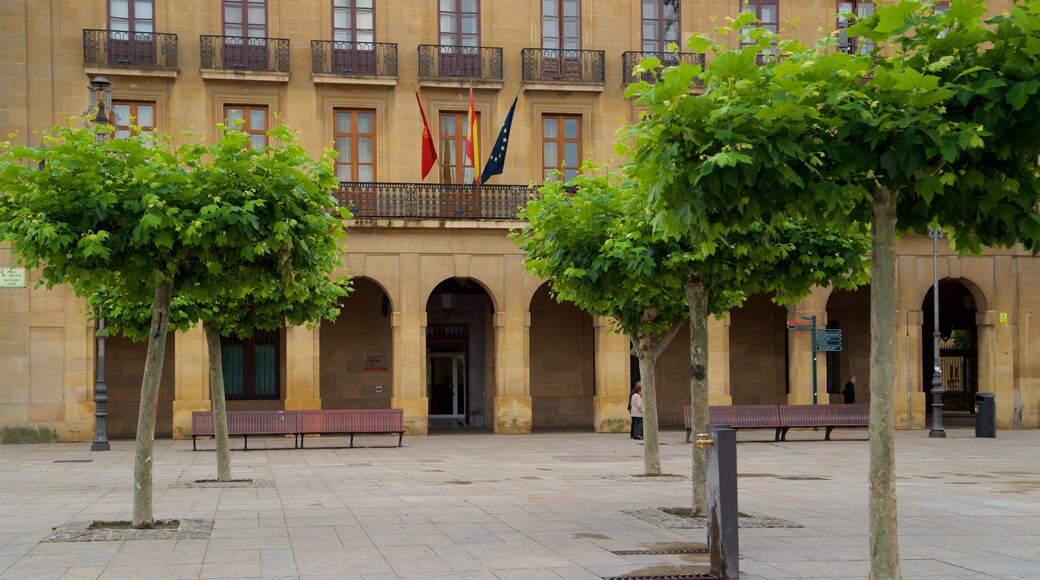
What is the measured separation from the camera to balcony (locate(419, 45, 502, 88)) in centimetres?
3322

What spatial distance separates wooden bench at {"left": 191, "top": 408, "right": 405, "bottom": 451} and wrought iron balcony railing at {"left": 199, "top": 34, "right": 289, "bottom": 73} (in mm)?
9531

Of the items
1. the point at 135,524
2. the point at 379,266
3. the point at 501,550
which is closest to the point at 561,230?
the point at 501,550

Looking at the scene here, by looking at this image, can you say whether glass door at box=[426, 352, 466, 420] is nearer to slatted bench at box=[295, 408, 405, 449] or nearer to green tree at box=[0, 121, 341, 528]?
slatted bench at box=[295, 408, 405, 449]

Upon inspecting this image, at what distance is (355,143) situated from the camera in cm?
3319

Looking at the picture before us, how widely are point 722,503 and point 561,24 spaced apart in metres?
26.2

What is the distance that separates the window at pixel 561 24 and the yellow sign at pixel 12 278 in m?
15.2

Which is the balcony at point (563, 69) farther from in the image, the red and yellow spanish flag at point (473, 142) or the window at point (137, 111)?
the window at point (137, 111)

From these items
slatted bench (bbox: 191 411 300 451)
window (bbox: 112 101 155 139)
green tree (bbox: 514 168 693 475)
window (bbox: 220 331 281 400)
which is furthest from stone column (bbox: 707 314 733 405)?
window (bbox: 112 101 155 139)

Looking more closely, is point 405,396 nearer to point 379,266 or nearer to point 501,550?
point 379,266

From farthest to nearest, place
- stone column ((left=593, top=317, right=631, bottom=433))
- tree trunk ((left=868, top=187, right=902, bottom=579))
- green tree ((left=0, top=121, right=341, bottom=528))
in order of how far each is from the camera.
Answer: stone column ((left=593, top=317, right=631, bottom=433)), green tree ((left=0, top=121, right=341, bottom=528)), tree trunk ((left=868, top=187, right=902, bottom=579))

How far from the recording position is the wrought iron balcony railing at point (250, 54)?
3219cm

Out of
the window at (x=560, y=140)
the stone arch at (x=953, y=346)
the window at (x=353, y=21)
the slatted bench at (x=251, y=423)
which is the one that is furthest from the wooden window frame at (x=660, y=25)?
the slatted bench at (x=251, y=423)

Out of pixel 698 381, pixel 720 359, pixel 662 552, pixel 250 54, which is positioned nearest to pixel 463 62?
pixel 250 54

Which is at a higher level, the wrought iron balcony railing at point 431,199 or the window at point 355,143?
the window at point 355,143
